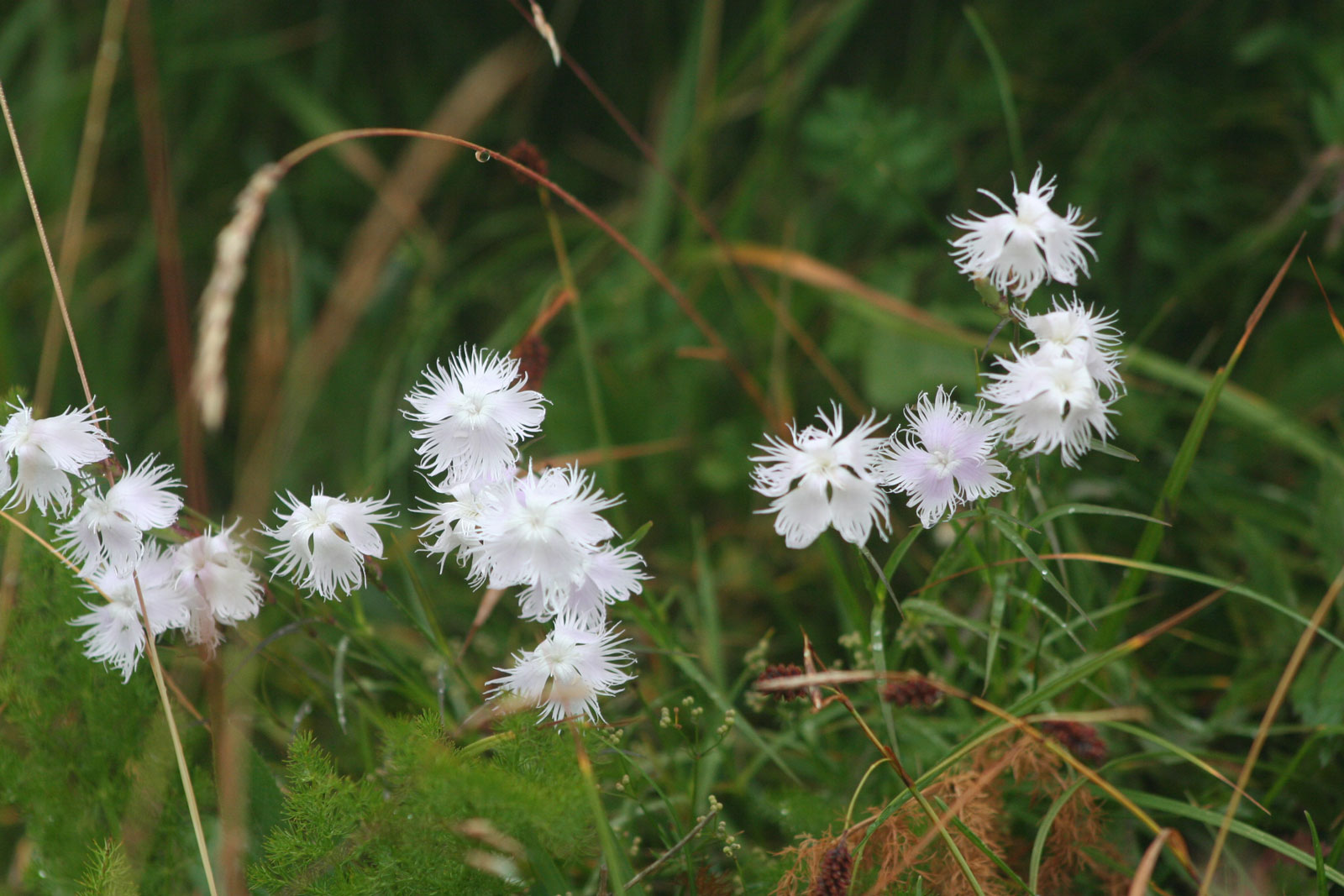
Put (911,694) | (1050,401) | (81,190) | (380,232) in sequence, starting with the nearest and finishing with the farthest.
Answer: (1050,401) → (911,694) → (81,190) → (380,232)

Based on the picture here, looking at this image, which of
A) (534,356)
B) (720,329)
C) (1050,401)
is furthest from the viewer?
(720,329)

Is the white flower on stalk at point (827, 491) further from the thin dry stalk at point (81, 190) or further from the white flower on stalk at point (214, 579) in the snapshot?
the thin dry stalk at point (81, 190)

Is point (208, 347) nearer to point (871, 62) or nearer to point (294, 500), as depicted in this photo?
point (294, 500)

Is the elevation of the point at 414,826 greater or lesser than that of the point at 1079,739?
lesser

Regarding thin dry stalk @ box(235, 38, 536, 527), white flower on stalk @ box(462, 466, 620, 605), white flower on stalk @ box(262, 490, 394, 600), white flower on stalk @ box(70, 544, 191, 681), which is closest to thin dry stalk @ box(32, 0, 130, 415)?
thin dry stalk @ box(235, 38, 536, 527)

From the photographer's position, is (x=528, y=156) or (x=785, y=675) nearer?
(x=785, y=675)

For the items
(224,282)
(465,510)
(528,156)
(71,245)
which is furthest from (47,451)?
(71,245)

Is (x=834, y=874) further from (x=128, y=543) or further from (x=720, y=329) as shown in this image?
(x=720, y=329)

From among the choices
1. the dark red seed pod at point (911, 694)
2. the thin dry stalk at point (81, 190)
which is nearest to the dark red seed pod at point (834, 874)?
the dark red seed pod at point (911, 694)

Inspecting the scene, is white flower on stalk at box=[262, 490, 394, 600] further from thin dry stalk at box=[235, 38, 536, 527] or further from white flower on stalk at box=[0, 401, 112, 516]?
thin dry stalk at box=[235, 38, 536, 527]

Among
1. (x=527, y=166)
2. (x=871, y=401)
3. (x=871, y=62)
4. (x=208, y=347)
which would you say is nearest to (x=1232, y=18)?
(x=871, y=62)
